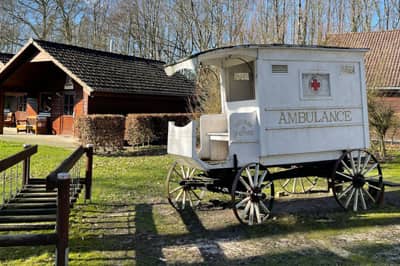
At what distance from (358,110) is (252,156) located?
2.31 m

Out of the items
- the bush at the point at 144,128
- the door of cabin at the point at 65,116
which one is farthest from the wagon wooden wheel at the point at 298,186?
the door of cabin at the point at 65,116

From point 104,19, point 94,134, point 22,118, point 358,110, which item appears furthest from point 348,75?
point 104,19

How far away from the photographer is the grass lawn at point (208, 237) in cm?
402

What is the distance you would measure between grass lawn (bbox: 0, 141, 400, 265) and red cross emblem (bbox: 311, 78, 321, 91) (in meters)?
2.13

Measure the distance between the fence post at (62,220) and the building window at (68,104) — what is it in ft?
55.1

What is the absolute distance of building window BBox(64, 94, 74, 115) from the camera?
18.9m

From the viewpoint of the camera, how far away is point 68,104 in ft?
62.5

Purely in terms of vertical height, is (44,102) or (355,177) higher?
(44,102)

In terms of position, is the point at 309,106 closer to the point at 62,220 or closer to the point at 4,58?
the point at 62,220

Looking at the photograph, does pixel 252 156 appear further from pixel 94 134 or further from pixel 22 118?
pixel 22 118

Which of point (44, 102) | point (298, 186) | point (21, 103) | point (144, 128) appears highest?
point (21, 103)

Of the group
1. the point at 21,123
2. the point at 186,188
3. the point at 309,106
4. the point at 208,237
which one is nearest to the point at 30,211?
the point at 208,237

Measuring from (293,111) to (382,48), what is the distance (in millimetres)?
18314

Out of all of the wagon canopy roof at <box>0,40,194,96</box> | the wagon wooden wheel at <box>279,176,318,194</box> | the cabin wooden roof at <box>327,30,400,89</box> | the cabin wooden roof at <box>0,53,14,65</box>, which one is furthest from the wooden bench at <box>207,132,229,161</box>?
the cabin wooden roof at <box>0,53,14,65</box>
